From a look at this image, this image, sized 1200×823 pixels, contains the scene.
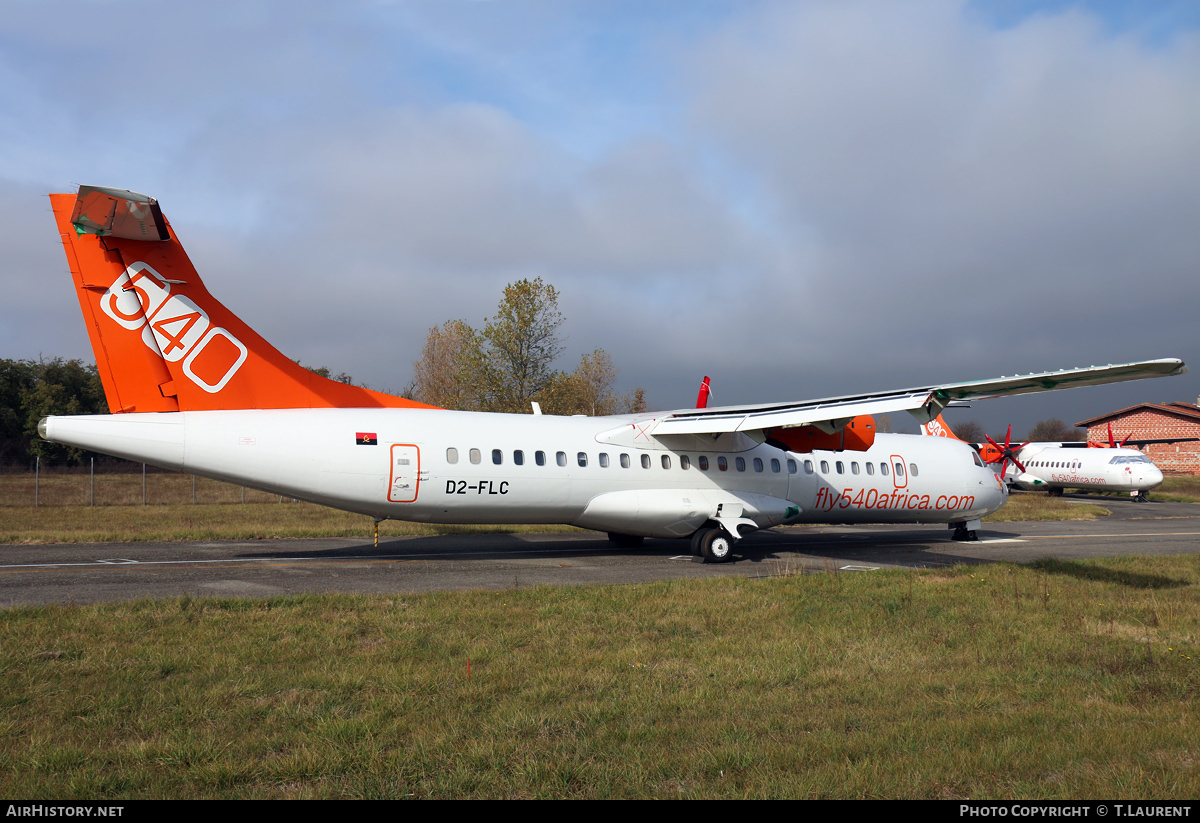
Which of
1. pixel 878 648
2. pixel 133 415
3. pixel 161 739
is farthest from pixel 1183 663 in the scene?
pixel 133 415

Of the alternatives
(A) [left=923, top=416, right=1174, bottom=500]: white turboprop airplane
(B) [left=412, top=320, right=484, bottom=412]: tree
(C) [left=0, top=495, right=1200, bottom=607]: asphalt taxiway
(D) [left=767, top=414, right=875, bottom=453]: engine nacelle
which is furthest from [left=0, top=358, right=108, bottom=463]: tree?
(A) [left=923, top=416, right=1174, bottom=500]: white turboprop airplane

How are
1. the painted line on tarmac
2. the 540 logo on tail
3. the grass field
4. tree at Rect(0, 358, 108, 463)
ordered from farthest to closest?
1. tree at Rect(0, 358, 108, 463)
2. the painted line on tarmac
3. the 540 logo on tail
4. the grass field

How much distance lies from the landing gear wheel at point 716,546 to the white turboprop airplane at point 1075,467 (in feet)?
94.9

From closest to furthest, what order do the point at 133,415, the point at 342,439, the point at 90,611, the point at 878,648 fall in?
the point at 878,648 → the point at 90,611 → the point at 133,415 → the point at 342,439

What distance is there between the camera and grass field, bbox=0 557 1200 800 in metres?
4.84

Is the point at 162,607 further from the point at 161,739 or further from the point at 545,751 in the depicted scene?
the point at 545,751

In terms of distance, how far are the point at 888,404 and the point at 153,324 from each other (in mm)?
12678

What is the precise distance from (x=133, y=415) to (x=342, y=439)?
3.26 metres

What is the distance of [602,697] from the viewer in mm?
6699

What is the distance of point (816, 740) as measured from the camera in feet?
18.2

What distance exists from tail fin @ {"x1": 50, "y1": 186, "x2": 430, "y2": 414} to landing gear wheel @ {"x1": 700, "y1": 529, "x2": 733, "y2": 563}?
9.20 metres

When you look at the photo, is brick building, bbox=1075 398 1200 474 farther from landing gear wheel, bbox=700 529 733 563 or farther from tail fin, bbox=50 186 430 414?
tail fin, bbox=50 186 430 414

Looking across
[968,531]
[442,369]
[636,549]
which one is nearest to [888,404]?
[636,549]

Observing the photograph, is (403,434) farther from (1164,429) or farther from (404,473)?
(1164,429)
